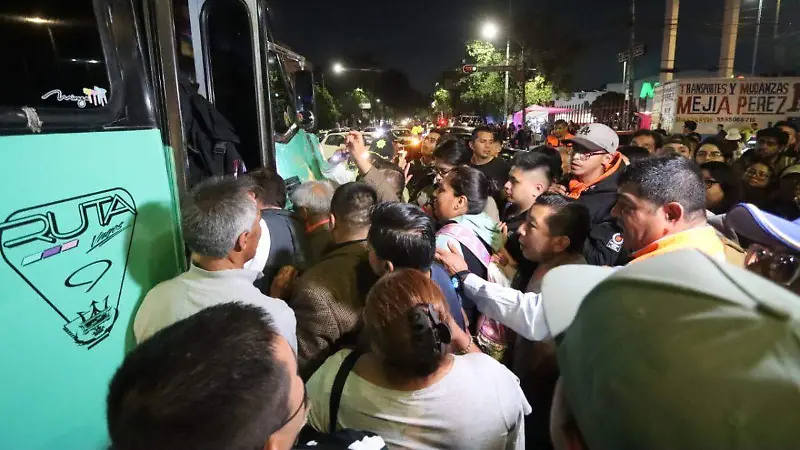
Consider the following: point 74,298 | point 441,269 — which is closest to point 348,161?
point 441,269

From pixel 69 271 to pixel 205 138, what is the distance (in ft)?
8.34

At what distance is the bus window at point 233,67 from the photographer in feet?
14.8

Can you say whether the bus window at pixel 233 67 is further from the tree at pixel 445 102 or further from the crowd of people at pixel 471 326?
the tree at pixel 445 102

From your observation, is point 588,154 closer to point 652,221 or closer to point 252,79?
point 652,221

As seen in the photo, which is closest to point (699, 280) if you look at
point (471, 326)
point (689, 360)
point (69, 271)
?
point (689, 360)

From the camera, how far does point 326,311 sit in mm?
2225

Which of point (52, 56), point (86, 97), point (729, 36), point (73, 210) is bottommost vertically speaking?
point (73, 210)

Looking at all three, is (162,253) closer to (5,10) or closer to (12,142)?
(12,142)

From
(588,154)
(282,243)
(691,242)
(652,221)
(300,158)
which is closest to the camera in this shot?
(691,242)

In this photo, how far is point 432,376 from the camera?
162 cm

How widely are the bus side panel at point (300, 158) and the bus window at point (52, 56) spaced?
2.69 meters

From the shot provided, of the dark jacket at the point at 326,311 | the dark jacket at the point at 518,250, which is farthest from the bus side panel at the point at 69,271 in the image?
the dark jacket at the point at 518,250

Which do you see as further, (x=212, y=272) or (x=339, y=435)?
(x=212, y=272)

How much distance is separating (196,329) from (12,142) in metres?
1.14
